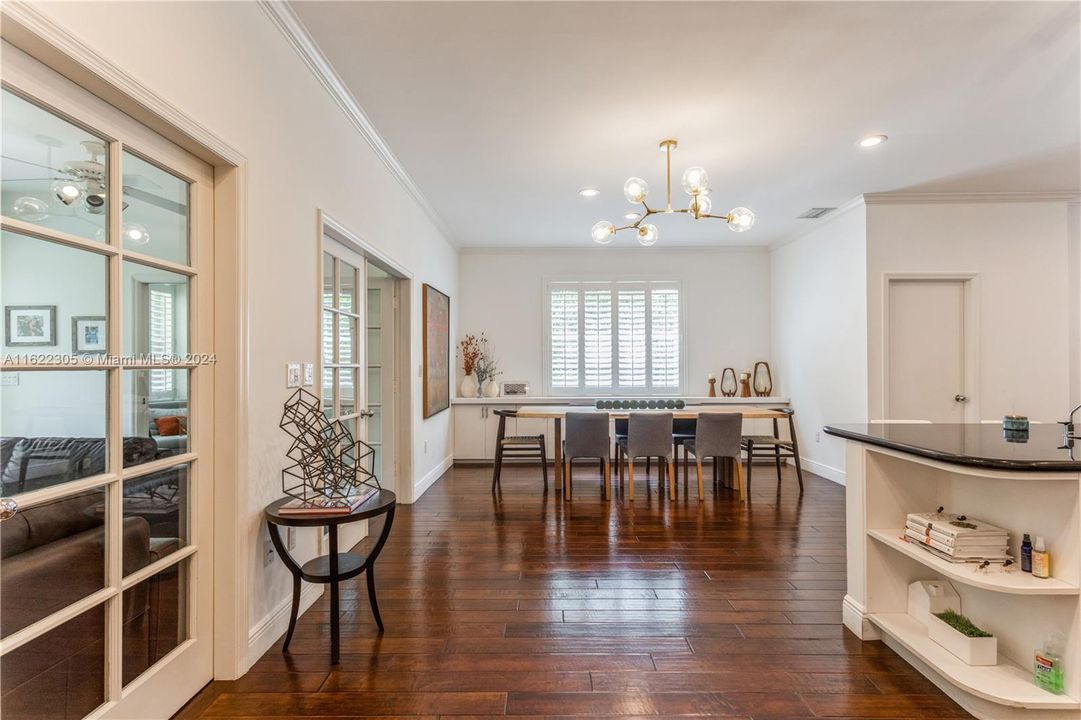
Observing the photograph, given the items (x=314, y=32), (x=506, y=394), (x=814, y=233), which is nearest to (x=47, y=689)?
(x=314, y=32)

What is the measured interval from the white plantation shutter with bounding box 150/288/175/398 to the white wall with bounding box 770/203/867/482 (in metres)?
5.19

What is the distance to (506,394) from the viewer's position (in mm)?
6602

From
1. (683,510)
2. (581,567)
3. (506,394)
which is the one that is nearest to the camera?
(581,567)

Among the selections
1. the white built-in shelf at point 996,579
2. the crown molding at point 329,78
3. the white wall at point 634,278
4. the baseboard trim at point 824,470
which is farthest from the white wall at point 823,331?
the crown molding at point 329,78

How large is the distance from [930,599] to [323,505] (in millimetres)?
2515

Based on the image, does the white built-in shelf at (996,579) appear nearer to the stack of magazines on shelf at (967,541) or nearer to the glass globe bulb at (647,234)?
the stack of magazines on shelf at (967,541)

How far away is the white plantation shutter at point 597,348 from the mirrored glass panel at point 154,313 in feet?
17.1

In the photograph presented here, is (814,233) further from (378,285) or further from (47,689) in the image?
(47,689)

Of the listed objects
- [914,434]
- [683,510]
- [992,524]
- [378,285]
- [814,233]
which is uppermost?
[814,233]

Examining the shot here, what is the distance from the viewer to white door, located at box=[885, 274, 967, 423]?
15.4ft

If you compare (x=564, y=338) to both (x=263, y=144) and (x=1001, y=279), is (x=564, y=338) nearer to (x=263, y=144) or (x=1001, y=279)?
(x=1001, y=279)

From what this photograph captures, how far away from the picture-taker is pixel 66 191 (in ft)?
4.46

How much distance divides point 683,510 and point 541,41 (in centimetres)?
355

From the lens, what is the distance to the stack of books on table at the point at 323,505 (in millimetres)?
2045
